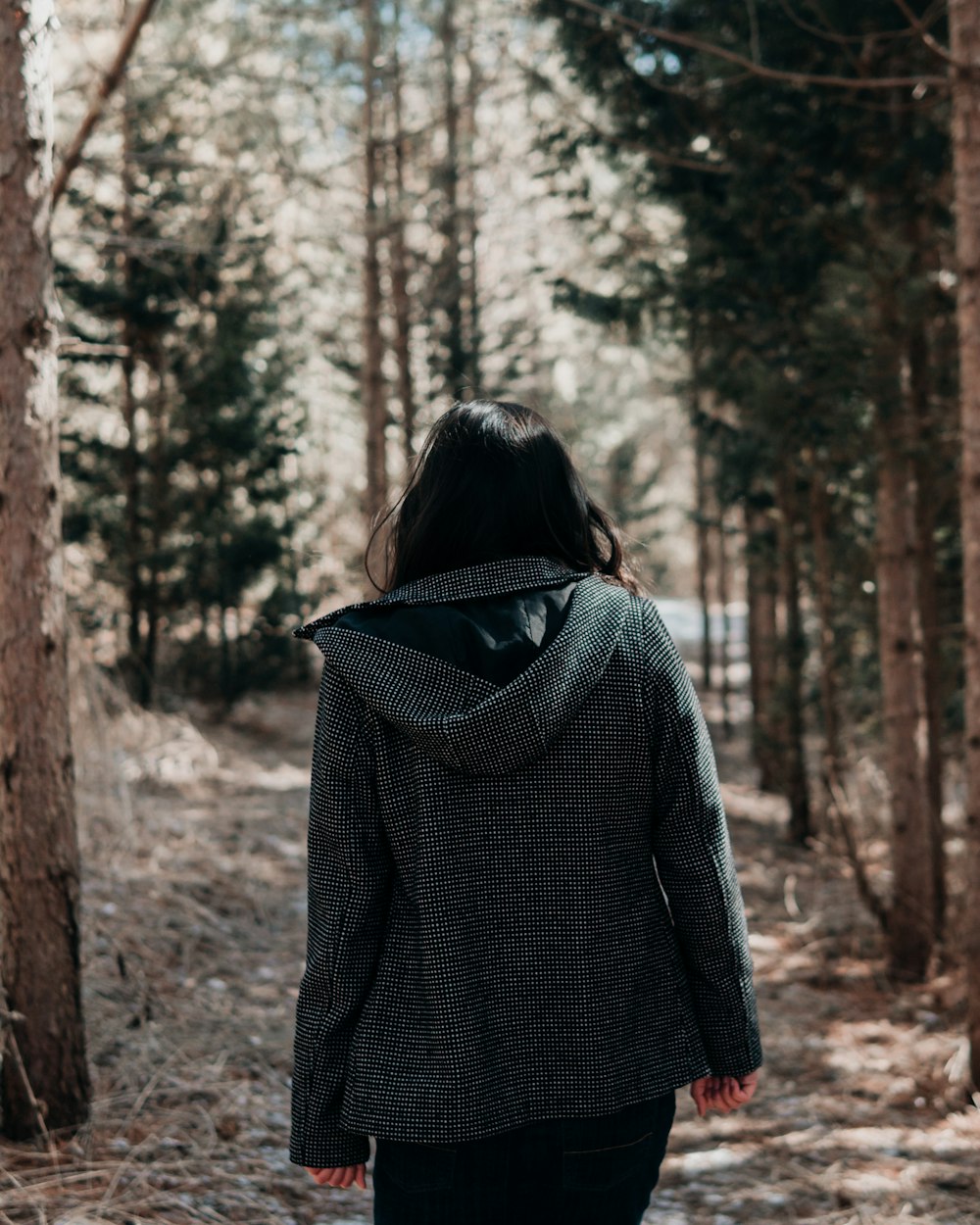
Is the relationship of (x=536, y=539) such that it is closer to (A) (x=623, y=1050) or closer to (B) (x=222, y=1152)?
(A) (x=623, y=1050)

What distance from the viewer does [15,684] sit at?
10.6 ft

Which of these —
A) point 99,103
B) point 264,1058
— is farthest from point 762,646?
point 99,103

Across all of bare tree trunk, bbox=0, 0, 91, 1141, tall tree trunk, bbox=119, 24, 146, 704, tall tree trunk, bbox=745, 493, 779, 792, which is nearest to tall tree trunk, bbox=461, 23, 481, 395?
tall tree trunk, bbox=119, 24, 146, 704

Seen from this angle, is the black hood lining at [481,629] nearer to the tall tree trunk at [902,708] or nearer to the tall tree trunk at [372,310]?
the tall tree trunk at [902,708]

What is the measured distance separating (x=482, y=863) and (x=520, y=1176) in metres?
0.47

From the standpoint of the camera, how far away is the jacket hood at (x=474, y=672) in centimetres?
161

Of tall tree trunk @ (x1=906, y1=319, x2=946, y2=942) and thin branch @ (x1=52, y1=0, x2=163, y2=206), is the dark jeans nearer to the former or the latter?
thin branch @ (x1=52, y1=0, x2=163, y2=206)

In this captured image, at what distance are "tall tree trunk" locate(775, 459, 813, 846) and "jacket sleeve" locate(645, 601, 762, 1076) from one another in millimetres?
7418

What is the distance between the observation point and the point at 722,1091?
188cm

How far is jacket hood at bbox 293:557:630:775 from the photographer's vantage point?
5.27 ft

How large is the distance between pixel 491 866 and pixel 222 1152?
8.14 feet

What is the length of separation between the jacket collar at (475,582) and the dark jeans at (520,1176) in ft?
2.51

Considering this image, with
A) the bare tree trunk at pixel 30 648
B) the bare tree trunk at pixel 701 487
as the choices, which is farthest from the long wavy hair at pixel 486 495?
the bare tree trunk at pixel 701 487

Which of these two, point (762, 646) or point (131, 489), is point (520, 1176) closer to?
point (131, 489)
